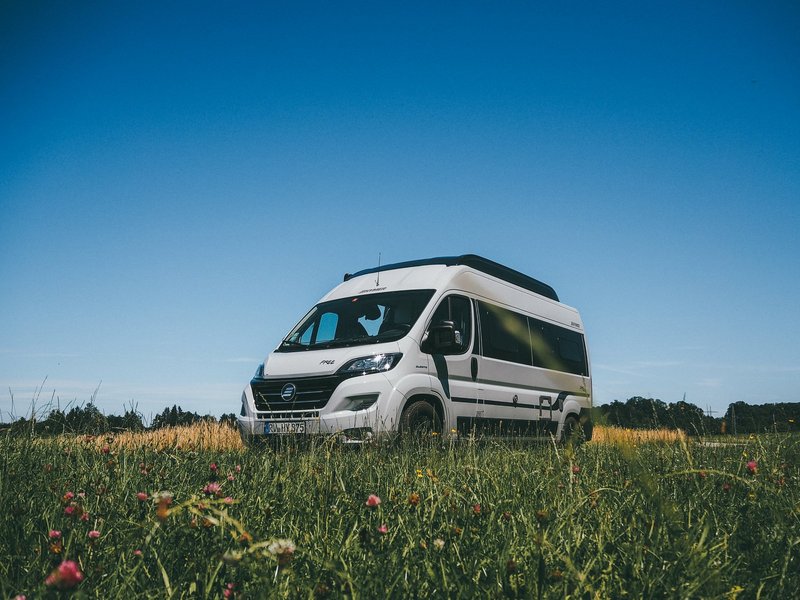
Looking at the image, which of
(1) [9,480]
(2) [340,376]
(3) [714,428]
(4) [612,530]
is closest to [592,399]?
(4) [612,530]

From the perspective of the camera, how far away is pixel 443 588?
69.9 inches

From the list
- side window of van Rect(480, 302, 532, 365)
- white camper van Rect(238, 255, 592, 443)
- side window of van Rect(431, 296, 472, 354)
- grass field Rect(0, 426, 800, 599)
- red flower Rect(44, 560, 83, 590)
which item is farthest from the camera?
side window of van Rect(480, 302, 532, 365)

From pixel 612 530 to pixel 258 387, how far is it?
19.5ft

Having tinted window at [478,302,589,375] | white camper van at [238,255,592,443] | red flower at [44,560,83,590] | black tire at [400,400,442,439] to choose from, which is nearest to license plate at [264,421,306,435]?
white camper van at [238,255,592,443]

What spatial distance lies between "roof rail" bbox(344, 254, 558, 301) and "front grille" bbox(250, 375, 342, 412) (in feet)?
8.29

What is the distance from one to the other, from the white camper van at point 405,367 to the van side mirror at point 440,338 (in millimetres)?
13

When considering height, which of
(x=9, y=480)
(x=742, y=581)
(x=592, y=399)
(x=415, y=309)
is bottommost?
(x=742, y=581)

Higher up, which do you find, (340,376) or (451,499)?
(340,376)

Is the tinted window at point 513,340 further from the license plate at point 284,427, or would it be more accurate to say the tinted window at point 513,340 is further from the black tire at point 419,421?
the license plate at point 284,427

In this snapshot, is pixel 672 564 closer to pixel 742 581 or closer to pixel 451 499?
pixel 742 581

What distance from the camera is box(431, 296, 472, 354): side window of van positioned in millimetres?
7988

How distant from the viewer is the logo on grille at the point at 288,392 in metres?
7.33

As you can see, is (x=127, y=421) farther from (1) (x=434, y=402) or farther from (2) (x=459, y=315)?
(2) (x=459, y=315)

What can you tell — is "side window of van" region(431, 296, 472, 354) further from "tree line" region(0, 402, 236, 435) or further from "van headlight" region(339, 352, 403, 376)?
"tree line" region(0, 402, 236, 435)
